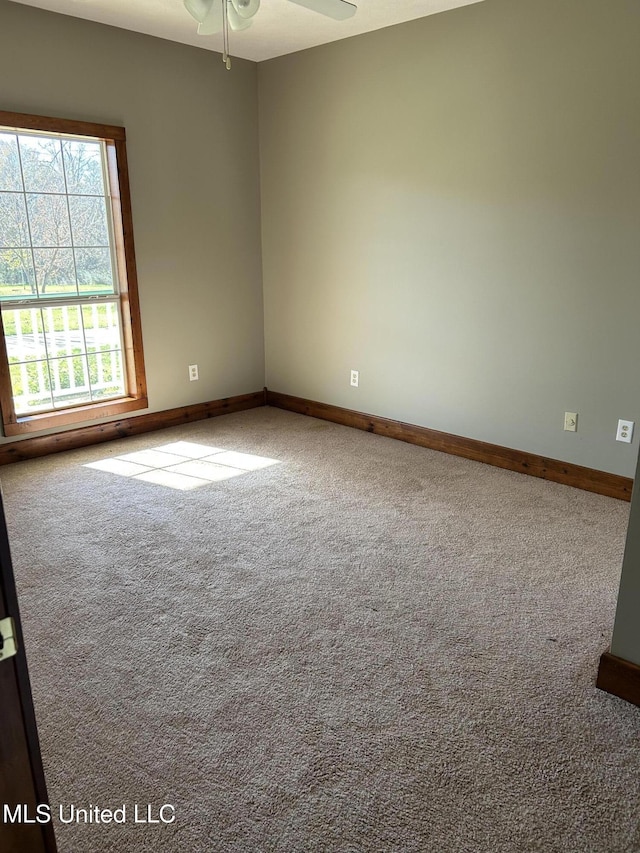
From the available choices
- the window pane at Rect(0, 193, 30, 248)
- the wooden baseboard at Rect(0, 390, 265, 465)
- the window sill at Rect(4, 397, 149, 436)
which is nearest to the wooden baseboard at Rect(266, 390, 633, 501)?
the wooden baseboard at Rect(0, 390, 265, 465)

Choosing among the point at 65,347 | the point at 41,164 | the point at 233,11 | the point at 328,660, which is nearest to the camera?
the point at 328,660

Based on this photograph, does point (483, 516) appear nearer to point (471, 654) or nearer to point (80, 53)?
point (471, 654)

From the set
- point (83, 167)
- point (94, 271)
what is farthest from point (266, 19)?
point (94, 271)

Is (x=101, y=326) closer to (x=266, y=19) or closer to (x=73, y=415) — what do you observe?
(x=73, y=415)

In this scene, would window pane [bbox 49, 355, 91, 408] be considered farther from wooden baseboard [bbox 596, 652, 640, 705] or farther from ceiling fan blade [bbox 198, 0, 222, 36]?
wooden baseboard [bbox 596, 652, 640, 705]

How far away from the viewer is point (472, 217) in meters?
3.78

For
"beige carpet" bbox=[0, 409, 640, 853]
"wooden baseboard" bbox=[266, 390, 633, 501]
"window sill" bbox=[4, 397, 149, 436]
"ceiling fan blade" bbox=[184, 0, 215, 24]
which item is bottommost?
"beige carpet" bbox=[0, 409, 640, 853]

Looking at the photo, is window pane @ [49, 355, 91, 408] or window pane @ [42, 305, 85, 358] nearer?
window pane @ [42, 305, 85, 358]

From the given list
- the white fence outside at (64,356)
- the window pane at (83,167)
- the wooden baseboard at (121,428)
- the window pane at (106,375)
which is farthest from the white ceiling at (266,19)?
the wooden baseboard at (121,428)

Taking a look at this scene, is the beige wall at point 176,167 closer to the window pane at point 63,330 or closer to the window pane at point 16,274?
the window pane at point 63,330

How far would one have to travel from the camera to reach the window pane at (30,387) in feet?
13.1

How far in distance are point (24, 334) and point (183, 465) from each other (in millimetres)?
1297

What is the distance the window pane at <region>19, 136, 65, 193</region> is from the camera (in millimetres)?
3748

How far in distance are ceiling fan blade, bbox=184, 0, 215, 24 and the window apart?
1445mm
